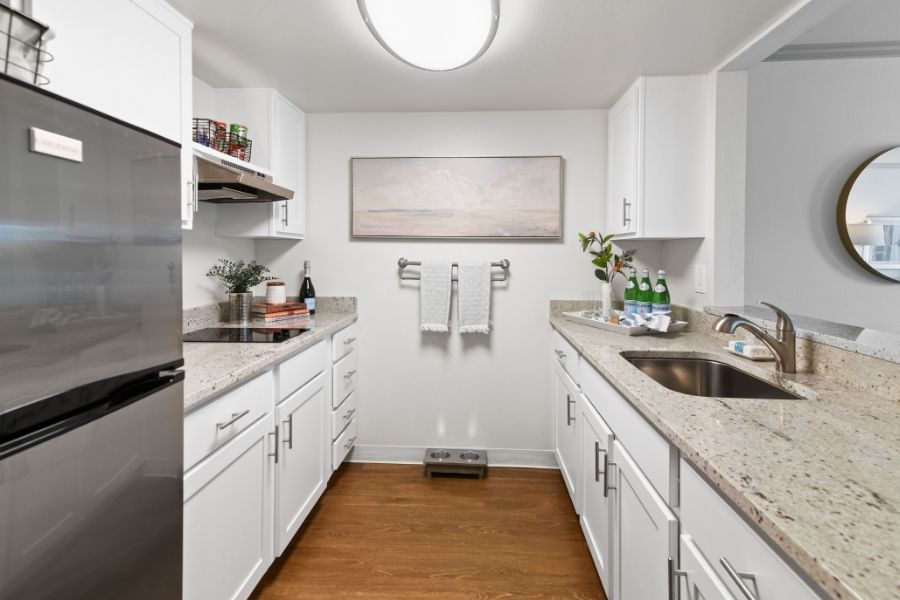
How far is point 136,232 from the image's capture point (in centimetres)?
79

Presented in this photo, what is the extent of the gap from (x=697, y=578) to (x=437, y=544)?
1379 mm

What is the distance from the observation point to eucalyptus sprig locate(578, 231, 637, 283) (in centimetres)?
257

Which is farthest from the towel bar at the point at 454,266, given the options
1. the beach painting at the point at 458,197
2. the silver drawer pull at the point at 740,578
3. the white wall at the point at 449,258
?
the silver drawer pull at the point at 740,578

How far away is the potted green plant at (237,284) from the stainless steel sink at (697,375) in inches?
74.8

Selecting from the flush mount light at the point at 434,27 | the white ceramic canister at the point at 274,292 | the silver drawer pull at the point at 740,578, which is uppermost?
the flush mount light at the point at 434,27

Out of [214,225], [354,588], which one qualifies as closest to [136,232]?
[354,588]

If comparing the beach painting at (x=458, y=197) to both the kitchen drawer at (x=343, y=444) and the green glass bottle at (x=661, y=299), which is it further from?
the kitchen drawer at (x=343, y=444)

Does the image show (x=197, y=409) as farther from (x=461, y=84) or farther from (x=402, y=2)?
(x=461, y=84)

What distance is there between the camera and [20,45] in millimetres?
850

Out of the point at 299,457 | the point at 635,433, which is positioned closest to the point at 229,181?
the point at 299,457

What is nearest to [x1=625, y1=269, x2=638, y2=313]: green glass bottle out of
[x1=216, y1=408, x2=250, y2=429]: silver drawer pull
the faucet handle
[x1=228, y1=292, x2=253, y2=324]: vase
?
the faucet handle

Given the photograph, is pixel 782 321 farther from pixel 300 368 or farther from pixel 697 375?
pixel 300 368

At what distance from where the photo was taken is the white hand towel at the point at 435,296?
276 centimetres

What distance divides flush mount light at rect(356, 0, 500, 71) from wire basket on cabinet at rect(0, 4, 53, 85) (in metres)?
0.89
